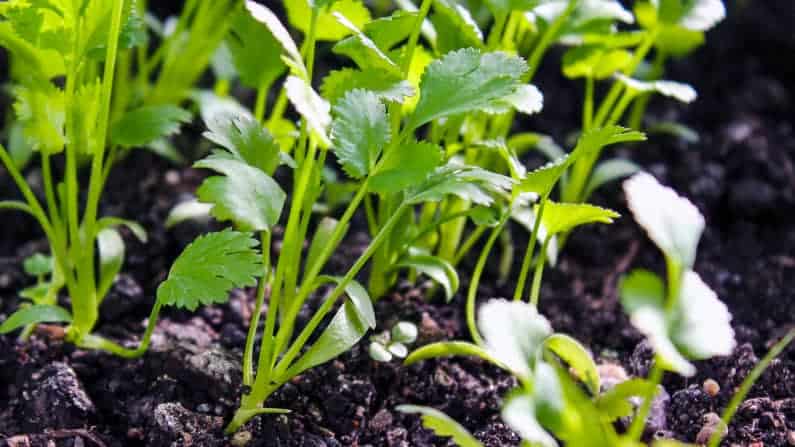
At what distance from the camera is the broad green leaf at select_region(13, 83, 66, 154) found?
1.25 metres

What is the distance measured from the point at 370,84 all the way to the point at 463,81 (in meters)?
0.12

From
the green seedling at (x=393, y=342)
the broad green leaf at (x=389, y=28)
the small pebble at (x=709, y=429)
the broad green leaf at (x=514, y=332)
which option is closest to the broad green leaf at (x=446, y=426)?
the broad green leaf at (x=514, y=332)

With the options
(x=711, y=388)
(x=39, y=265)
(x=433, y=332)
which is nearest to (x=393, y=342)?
(x=433, y=332)

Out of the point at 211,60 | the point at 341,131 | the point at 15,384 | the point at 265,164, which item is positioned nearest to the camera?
the point at 341,131

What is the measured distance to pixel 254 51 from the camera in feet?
4.74

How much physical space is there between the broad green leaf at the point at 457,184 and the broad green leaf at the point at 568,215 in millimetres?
64

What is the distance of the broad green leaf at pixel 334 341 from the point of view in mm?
1147

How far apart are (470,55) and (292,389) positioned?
1.65 feet

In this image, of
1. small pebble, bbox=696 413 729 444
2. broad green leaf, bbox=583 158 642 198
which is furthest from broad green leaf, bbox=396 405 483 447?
broad green leaf, bbox=583 158 642 198

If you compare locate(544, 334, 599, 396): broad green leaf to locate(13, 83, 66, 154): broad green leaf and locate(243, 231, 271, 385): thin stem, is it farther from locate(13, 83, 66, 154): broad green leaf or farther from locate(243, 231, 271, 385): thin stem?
locate(13, 83, 66, 154): broad green leaf

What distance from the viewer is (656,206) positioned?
92 cm

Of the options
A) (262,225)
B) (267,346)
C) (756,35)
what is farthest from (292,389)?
(756,35)

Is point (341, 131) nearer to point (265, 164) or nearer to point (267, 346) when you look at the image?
point (265, 164)

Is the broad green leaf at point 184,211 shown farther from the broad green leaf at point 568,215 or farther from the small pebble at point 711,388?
the small pebble at point 711,388
